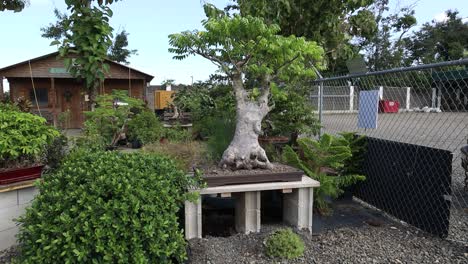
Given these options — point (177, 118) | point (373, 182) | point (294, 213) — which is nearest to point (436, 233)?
point (373, 182)

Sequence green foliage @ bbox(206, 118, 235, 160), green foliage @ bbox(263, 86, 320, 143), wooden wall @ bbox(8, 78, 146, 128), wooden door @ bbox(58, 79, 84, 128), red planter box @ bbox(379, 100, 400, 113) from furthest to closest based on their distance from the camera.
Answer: wooden door @ bbox(58, 79, 84, 128) < wooden wall @ bbox(8, 78, 146, 128) < red planter box @ bbox(379, 100, 400, 113) < green foliage @ bbox(263, 86, 320, 143) < green foliage @ bbox(206, 118, 235, 160)

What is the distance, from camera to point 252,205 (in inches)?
114

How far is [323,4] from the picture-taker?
15.5 feet

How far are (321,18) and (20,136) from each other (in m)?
3.93

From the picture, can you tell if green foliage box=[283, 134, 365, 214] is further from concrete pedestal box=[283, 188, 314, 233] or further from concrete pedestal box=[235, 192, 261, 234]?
concrete pedestal box=[235, 192, 261, 234]

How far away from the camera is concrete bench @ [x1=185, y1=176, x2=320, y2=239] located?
272 centimetres

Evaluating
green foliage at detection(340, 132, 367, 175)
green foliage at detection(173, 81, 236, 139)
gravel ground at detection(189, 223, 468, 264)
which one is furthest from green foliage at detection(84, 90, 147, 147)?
green foliage at detection(340, 132, 367, 175)

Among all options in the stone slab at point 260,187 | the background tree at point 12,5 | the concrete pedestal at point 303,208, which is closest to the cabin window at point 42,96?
the background tree at point 12,5

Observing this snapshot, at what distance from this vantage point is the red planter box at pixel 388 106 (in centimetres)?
527

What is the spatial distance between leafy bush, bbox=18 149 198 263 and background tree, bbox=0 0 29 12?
5219 millimetres

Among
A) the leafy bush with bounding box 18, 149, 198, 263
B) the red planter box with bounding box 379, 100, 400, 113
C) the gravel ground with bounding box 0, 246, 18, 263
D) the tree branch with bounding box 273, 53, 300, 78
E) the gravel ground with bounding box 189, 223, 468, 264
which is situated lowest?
the gravel ground with bounding box 0, 246, 18, 263

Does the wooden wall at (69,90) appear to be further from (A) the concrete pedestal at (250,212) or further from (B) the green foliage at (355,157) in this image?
(A) the concrete pedestal at (250,212)

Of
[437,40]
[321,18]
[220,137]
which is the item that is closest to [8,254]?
[220,137]

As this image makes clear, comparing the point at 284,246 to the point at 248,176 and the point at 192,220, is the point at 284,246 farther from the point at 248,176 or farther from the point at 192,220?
the point at 192,220
